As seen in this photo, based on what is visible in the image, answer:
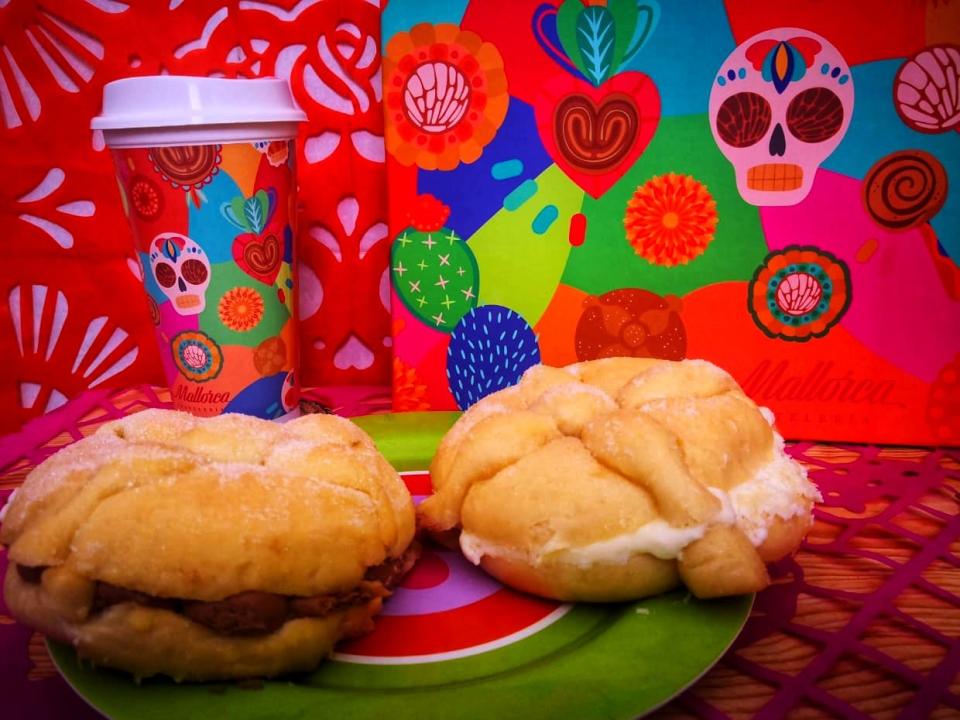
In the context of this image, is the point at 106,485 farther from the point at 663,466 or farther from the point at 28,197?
the point at 28,197

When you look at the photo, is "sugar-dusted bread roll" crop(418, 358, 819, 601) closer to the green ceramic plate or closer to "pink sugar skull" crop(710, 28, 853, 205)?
the green ceramic plate

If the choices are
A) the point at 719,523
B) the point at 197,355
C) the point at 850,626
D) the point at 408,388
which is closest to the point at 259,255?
the point at 197,355

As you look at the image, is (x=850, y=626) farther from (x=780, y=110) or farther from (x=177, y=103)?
(x=177, y=103)

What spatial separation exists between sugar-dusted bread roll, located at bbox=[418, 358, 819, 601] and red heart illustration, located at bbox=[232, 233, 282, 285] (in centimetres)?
42

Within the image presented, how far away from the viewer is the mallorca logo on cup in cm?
102

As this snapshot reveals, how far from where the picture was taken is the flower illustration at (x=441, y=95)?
1.12 m

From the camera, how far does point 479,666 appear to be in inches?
25.6

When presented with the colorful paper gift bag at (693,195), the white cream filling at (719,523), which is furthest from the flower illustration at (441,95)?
the white cream filling at (719,523)

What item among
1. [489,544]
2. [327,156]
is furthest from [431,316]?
[489,544]

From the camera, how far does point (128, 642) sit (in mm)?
584

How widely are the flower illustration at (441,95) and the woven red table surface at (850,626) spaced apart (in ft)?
2.15

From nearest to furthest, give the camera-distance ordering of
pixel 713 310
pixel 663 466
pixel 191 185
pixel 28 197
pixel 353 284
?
pixel 663 466 < pixel 191 185 < pixel 713 310 < pixel 28 197 < pixel 353 284

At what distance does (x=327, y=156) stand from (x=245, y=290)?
0.32 metres

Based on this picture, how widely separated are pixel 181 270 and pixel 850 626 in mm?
882
